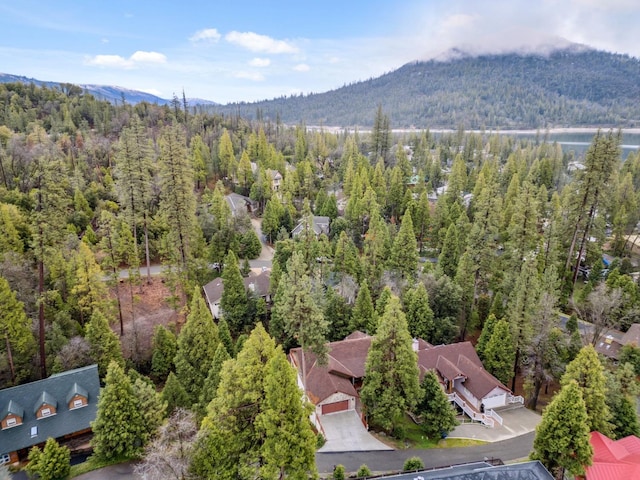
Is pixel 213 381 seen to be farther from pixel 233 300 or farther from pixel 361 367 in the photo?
pixel 233 300

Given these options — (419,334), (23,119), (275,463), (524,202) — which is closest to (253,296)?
(419,334)

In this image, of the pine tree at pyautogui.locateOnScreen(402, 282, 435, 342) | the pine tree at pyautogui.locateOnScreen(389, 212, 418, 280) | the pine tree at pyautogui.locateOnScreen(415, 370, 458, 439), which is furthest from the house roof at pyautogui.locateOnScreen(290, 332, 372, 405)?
the pine tree at pyautogui.locateOnScreen(389, 212, 418, 280)

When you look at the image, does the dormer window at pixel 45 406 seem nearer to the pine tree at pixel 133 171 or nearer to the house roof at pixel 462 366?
the pine tree at pixel 133 171

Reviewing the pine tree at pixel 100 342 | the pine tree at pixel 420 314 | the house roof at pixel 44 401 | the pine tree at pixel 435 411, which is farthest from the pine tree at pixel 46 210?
the pine tree at pixel 420 314

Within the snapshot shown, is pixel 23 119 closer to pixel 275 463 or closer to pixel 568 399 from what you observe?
pixel 275 463

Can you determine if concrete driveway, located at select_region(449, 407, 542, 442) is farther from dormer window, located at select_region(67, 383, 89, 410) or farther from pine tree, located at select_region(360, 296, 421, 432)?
dormer window, located at select_region(67, 383, 89, 410)

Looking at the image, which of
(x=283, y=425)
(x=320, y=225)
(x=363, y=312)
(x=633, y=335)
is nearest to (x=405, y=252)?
(x=363, y=312)
